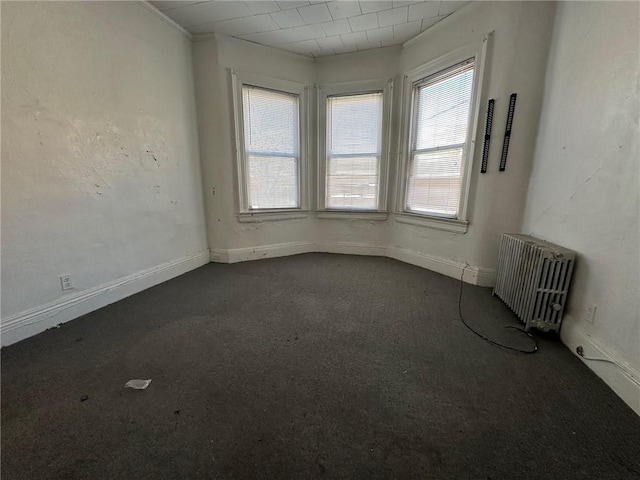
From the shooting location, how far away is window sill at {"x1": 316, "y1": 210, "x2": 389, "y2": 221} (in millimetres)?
4023

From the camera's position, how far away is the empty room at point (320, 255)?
49.0 inches

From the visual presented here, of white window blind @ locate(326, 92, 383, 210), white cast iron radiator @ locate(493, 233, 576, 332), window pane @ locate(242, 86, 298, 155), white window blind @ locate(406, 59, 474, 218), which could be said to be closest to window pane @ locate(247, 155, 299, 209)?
window pane @ locate(242, 86, 298, 155)

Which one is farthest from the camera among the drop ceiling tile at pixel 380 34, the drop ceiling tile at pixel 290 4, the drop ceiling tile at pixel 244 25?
the drop ceiling tile at pixel 380 34

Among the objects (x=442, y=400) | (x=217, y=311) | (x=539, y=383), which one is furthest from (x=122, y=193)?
(x=539, y=383)

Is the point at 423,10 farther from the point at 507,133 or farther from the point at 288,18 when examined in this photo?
the point at 507,133

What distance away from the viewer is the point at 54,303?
6.88 feet

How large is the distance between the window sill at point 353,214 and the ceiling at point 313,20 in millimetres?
2154

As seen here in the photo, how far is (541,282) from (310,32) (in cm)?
342

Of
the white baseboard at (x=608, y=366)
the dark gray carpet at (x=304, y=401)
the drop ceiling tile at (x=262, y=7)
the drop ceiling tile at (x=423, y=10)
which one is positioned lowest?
the dark gray carpet at (x=304, y=401)

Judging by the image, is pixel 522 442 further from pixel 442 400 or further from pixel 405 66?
pixel 405 66

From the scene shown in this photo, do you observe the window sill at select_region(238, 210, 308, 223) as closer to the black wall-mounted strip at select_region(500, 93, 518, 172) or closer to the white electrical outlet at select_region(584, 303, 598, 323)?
the black wall-mounted strip at select_region(500, 93, 518, 172)

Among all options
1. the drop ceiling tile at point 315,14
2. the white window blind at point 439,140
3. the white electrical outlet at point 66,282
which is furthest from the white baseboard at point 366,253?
the drop ceiling tile at point 315,14

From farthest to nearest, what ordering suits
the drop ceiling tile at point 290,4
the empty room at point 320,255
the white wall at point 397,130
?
the drop ceiling tile at point 290,4 < the white wall at point 397,130 < the empty room at point 320,255

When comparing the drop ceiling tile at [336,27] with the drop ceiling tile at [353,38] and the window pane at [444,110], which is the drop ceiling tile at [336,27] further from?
the window pane at [444,110]
